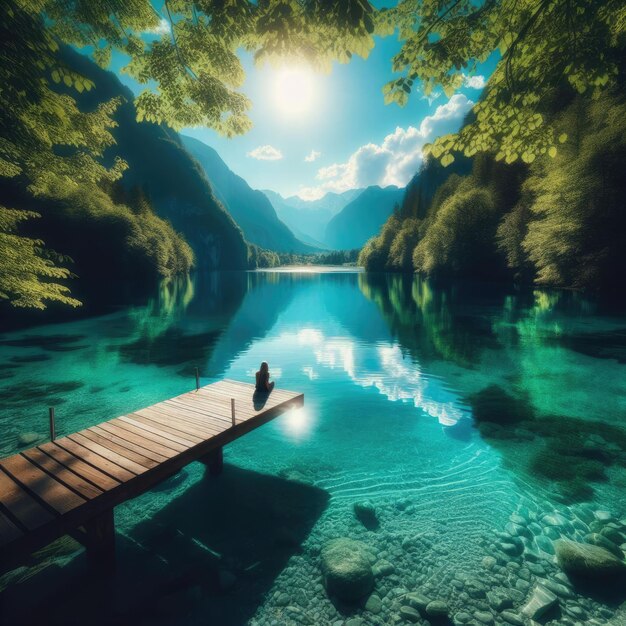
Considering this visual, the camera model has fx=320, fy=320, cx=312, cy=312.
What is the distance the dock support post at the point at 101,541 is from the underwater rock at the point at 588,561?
779cm

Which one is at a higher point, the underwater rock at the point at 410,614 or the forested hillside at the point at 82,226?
the forested hillside at the point at 82,226

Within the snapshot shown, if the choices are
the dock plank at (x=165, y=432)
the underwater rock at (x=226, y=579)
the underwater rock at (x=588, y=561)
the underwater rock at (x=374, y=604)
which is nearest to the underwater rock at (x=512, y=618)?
the underwater rock at (x=588, y=561)

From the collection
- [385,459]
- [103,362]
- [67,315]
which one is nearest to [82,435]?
[385,459]

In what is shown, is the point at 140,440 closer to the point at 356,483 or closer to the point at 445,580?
the point at 356,483

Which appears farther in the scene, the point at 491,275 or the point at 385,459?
the point at 491,275

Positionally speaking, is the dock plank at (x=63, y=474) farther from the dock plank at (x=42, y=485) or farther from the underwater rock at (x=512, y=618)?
the underwater rock at (x=512, y=618)

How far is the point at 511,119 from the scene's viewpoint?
6547 millimetres

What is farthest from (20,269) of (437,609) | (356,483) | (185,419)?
(437,609)

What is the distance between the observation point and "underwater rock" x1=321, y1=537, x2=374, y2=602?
16.7ft

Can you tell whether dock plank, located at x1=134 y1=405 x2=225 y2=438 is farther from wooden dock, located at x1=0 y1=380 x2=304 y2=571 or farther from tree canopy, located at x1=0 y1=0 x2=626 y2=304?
tree canopy, located at x1=0 y1=0 x2=626 y2=304

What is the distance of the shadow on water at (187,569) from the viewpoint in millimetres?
4777

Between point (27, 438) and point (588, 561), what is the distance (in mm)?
13887

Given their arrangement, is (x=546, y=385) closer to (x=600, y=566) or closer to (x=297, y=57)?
(x=600, y=566)

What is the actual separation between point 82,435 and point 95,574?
8.48 feet
